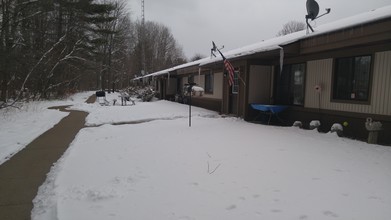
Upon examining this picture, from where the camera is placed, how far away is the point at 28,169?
4.58 metres

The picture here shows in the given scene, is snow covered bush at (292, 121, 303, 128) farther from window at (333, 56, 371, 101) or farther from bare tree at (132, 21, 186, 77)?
bare tree at (132, 21, 186, 77)

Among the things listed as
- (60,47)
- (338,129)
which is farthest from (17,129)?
(60,47)

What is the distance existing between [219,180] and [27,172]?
313 centimetres

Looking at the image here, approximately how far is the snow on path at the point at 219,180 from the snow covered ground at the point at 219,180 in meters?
0.01

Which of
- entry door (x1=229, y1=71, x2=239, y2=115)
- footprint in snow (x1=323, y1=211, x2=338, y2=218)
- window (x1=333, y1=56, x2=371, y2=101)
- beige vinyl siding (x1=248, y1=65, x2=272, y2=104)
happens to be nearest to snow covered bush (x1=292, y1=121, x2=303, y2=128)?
window (x1=333, y1=56, x2=371, y2=101)

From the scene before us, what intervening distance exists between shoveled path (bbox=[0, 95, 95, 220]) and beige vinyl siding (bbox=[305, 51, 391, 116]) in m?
6.84

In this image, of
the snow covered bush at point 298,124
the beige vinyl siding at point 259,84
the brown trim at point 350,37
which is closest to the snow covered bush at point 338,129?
the snow covered bush at point 298,124

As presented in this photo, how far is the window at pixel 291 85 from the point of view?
28.5ft

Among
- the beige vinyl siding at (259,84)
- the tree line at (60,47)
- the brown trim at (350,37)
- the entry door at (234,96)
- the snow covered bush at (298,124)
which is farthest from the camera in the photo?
the entry door at (234,96)

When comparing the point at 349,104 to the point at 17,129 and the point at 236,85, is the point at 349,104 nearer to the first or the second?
the point at 236,85

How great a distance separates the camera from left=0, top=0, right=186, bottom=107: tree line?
1047 cm

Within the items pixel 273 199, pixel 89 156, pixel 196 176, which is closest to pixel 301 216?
pixel 273 199

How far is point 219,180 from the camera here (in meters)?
3.86

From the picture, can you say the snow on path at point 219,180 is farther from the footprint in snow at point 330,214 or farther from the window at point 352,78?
the window at point 352,78
